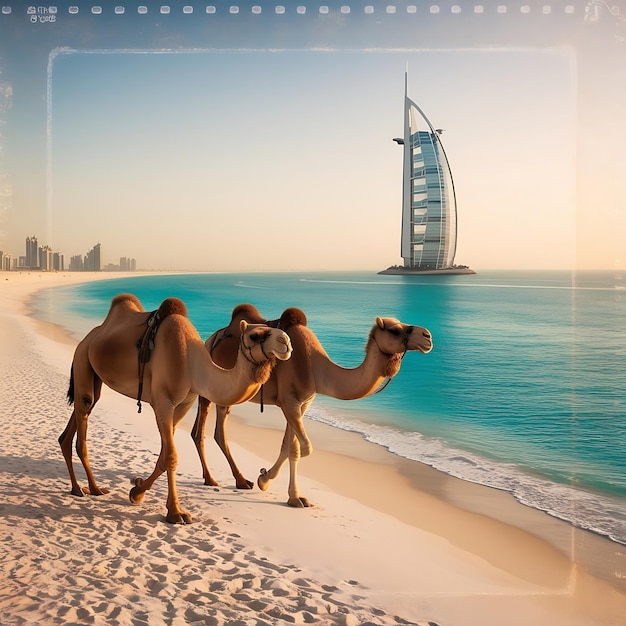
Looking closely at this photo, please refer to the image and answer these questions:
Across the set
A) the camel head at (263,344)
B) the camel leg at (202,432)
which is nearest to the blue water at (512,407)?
the camel head at (263,344)

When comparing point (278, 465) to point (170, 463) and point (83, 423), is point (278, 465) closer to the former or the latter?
point (170, 463)

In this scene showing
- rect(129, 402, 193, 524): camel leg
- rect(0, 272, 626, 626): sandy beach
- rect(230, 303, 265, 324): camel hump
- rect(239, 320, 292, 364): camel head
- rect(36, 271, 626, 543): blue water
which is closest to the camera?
rect(0, 272, 626, 626): sandy beach

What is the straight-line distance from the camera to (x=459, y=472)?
852 centimetres

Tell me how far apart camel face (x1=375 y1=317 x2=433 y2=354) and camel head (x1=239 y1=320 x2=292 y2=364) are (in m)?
0.71

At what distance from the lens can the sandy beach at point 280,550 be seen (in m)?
3.56

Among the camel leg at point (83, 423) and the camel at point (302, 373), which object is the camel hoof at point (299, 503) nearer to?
the camel at point (302, 373)

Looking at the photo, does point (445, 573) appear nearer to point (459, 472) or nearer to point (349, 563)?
point (349, 563)

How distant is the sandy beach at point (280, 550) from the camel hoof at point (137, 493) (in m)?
0.09

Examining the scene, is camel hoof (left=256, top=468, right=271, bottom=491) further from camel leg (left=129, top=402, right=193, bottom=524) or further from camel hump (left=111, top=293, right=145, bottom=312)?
camel hump (left=111, top=293, right=145, bottom=312)

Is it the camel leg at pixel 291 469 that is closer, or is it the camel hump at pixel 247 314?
the camel leg at pixel 291 469

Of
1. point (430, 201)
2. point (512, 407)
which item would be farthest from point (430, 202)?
point (512, 407)

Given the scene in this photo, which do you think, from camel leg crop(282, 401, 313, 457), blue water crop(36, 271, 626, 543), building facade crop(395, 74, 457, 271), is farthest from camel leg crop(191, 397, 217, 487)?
building facade crop(395, 74, 457, 271)

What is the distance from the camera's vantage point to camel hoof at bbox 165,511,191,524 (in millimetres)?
4879

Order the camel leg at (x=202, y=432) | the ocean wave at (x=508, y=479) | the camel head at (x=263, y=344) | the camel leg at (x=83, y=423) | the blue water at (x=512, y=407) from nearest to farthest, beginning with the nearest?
the camel head at (x=263, y=344)
the camel leg at (x=83, y=423)
the camel leg at (x=202, y=432)
the ocean wave at (x=508, y=479)
the blue water at (x=512, y=407)
